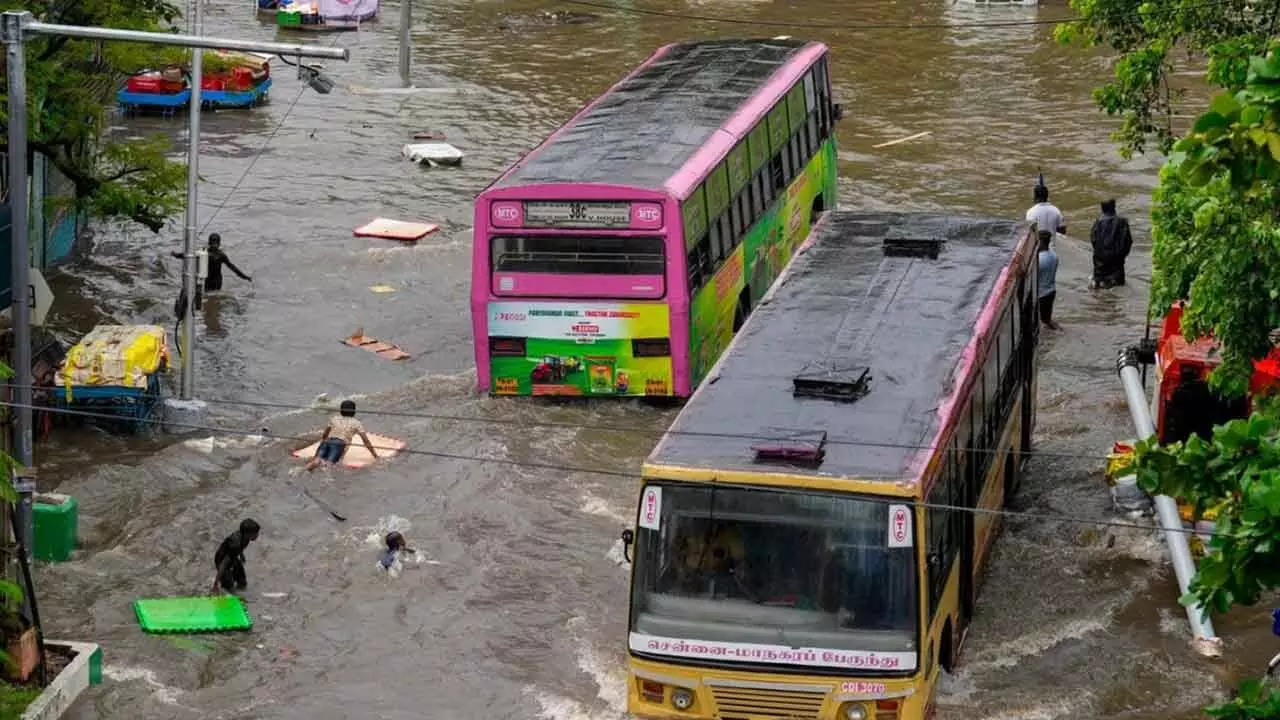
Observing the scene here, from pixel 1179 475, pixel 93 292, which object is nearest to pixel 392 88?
pixel 93 292

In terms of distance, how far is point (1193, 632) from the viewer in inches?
648

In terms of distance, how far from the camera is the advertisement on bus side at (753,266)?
22.0 metres

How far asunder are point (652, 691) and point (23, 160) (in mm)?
7061

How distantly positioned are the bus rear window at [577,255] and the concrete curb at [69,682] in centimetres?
707

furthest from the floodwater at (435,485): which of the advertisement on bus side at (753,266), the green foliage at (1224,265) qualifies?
the green foliage at (1224,265)

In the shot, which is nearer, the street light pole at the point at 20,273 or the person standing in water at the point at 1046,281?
the street light pole at the point at 20,273

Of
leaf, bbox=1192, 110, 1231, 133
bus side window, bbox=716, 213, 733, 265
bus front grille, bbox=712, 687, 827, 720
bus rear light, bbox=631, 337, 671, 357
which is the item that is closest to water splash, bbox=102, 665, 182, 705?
bus front grille, bbox=712, 687, 827, 720

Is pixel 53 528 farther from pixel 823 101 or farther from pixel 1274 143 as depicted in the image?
pixel 823 101

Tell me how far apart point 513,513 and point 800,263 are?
3.58 m

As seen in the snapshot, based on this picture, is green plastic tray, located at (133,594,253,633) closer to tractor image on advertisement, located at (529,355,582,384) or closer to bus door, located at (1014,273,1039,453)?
tractor image on advertisement, located at (529,355,582,384)

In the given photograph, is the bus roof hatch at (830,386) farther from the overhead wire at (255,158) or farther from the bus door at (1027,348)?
the overhead wire at (255,158)

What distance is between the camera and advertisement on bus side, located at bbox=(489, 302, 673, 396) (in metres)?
21.5

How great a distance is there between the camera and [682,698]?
13.2 meters

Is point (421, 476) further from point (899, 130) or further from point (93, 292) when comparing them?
point (899, 130)
